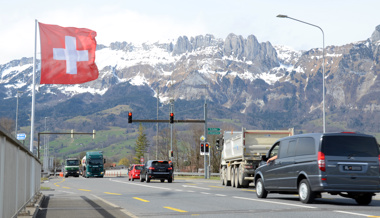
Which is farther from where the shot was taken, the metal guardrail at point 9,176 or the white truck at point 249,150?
the white truck at point 249,150

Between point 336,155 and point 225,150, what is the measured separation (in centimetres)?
1817

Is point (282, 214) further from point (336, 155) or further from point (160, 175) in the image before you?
point (160, 175)

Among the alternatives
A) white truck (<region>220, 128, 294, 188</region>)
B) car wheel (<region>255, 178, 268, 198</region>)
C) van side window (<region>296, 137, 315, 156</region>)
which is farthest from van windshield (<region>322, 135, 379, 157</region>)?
white truck (<region>220, 128, 294, 188</region>)

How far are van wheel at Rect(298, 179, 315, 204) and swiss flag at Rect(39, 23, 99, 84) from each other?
Result: 9628 mm

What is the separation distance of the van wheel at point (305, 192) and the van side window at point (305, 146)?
834 millimetres

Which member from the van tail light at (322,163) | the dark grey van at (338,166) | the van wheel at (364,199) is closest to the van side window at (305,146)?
the dark grey van at (338,166)

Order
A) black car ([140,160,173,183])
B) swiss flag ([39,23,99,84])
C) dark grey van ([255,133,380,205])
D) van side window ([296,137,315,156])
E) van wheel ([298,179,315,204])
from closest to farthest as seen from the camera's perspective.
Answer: dark grey van ([255,133,380,205]), van wheel ([298,179,315,204]), van side window ([296,137,315,156]), swiss flag ([39,23,99,84]), black car ([140,160,173,183])

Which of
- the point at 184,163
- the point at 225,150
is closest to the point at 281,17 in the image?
the point at 225,150

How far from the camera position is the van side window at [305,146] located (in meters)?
17.0

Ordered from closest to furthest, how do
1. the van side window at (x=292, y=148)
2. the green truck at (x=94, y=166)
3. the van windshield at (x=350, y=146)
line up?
1. the van windshield at (x=350, y=146)
2. the van side window at (x=292, y=148)
3. the green truck at (x=94, y=166)

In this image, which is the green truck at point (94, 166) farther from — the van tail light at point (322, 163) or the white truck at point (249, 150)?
the van tail light at point (322, 163)

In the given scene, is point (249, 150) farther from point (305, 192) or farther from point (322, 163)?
point (322, 163)

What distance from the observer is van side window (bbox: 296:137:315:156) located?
1703 centimetres

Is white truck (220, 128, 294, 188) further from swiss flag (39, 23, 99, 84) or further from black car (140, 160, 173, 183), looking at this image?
black car (140, 160, 173, 183)
